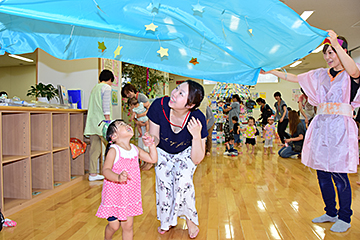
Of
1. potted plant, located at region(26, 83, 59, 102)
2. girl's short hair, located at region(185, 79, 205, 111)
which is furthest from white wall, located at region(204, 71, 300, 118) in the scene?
girl's short hair, located at region(185, 79, 205, 111)

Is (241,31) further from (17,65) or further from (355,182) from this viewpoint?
(17,65)

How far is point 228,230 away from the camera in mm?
2186

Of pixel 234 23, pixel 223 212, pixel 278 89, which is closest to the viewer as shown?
pixel 234 23

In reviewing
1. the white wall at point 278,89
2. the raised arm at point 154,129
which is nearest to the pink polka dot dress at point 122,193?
the raised arm at point 154,129

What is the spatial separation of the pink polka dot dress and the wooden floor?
527mm

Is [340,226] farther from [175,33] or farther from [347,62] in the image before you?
[175,33]

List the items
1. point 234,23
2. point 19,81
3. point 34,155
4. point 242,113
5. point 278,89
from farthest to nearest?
point 278,89, point 242,113, point 19,81, point 34,155, point 234,23

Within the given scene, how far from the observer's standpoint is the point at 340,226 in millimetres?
2154

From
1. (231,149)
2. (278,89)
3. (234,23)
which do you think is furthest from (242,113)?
(278,89)

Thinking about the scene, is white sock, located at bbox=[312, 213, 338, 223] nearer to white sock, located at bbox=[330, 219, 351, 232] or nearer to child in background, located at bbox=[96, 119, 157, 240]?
white sock, located at bbox=[330, 219, 351, 232]

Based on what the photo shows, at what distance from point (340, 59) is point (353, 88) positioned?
327 millimetres

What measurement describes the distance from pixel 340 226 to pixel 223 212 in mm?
989

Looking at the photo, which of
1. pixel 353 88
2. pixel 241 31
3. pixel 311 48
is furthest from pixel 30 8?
pixel 353 88

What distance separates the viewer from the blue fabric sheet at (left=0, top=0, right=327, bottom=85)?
5.41 ft
